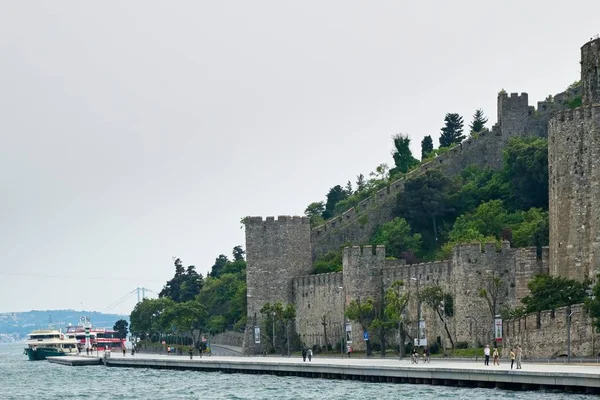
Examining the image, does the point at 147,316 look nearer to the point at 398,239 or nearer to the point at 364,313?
the point at 398,239

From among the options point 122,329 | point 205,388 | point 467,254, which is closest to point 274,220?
point 467,254

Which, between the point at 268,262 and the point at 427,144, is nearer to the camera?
the point at 268,262

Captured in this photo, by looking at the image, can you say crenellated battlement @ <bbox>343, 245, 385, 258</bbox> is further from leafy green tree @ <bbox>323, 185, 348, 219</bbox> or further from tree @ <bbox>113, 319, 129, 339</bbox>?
tree @ <bbox>113, 319, 129, 339</bbox>

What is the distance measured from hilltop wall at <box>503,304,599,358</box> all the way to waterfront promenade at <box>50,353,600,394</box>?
1.60 m

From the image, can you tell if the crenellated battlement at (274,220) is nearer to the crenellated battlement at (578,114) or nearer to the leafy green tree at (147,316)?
the crenellated battlement at (578,114)

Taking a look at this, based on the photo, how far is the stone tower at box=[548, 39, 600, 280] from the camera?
3046 inches

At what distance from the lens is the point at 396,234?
110750 millimetres

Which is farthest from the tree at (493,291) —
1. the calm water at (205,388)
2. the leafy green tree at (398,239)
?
the leafy green tree at (398,239)

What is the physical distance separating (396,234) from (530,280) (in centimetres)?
2899

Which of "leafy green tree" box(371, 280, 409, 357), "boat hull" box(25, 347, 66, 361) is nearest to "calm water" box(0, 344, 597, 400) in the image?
"leafy green tree" box(371, 280, 409, 357)

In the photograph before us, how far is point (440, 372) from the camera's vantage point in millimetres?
68375

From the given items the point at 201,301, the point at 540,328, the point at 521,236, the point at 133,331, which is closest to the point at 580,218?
the point at 540,328

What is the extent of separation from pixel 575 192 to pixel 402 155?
53141 mm

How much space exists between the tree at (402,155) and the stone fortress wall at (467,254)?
12.6 m
